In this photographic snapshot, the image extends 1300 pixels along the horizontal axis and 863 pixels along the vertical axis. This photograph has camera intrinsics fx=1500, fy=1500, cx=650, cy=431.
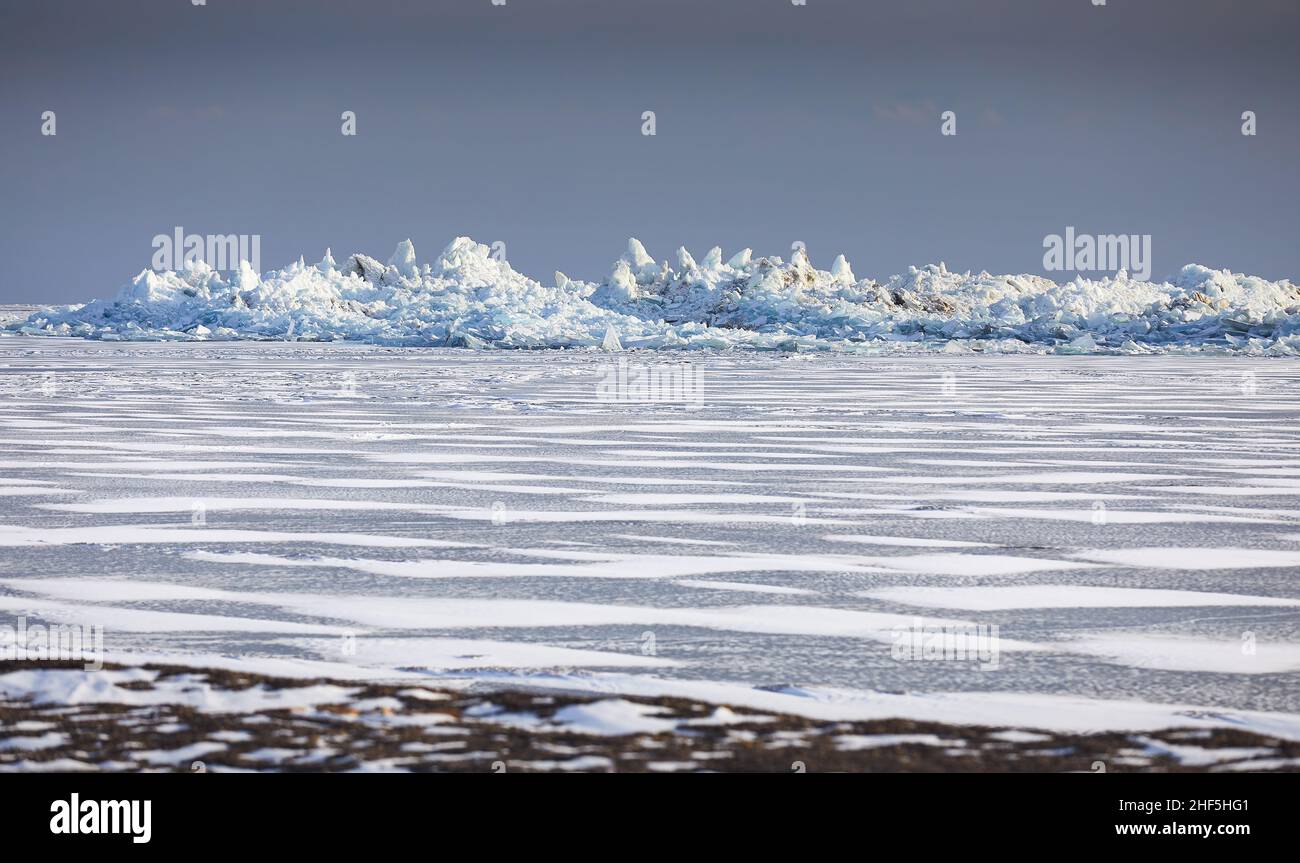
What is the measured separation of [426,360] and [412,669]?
93.6 feet

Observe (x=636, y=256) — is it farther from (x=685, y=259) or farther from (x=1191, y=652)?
(x=1191, y=652)

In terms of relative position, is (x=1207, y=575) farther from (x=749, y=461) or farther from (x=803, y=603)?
(x=749, y=461)

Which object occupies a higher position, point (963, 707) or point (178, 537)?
point (178, 537)

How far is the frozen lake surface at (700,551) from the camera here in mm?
4648

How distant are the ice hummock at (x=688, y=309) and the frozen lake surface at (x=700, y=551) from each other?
29359 mm

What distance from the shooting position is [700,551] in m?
6.79

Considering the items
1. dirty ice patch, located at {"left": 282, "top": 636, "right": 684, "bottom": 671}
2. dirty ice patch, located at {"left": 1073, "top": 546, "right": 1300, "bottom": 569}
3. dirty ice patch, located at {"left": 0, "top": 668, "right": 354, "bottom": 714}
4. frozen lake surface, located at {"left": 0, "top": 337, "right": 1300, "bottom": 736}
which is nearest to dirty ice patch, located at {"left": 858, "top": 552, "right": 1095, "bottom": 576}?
frozen lake surface, located at {"left": 0, "top": 337, "right": 1300, "bottom": 736}

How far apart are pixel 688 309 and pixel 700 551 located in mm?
63416

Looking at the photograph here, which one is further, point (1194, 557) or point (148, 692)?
point (1194, 557)

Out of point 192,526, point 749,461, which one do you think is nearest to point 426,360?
point 749,461

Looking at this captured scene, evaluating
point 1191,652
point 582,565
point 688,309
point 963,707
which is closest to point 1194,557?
point 1191,652

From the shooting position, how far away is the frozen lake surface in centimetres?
465

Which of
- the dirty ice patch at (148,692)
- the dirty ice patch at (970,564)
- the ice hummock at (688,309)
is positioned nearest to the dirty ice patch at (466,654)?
the dirty ice patch at (148,692)

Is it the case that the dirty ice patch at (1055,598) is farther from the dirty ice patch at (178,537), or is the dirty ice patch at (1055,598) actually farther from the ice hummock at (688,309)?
the ice hummock at (688,309)
